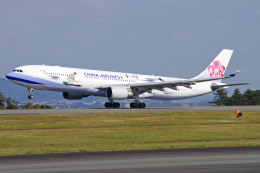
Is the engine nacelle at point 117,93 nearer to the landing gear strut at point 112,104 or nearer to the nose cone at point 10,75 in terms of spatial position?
the landing gear strut at point 112,104

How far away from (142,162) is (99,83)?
41.6 metres

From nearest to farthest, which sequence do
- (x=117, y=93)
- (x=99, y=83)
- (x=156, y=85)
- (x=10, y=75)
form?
1. (x=10, y=75)
2. (x=117, y=93)
3. (x=99, y=83)
4. (x=156, y=85)

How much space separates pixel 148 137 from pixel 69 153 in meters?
8.94

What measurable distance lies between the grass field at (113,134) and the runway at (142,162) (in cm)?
234

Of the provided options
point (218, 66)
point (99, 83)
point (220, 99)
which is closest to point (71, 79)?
point (99, 83)

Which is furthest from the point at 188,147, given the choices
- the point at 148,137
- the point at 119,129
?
the point at 119,129

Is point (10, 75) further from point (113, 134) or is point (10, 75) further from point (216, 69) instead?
point (216, 69)

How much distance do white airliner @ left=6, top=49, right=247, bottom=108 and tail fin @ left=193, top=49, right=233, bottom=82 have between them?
4383 millimetres

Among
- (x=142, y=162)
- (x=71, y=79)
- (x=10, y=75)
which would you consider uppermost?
(x=10, y=75)

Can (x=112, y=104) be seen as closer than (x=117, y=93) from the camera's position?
No

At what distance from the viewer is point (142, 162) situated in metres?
18.6

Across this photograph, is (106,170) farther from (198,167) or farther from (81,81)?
(81,81)

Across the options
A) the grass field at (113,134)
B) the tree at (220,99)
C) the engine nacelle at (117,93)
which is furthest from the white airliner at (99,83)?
the tree at (220,99)

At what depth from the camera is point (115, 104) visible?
210 feet
